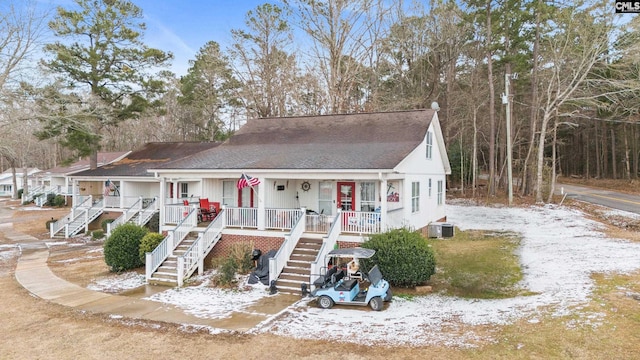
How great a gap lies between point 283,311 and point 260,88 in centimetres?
2647

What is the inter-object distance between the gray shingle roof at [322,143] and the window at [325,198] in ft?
4.98

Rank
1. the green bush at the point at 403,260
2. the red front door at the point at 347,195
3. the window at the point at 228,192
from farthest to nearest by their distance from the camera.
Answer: the window at the point at 228,192 < the red front door at the point at 347,195 < the green bush at the point at 403,260

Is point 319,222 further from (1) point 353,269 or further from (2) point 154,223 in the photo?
(2) point 154,223

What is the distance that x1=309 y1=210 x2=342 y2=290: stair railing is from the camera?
12.6 m

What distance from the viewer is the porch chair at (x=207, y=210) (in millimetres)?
18312

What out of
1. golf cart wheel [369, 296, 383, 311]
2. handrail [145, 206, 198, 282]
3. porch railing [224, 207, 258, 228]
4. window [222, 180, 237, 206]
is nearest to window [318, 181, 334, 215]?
porch railing [224, 207, 258, 228]

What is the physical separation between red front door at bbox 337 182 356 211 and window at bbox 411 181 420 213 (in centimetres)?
266

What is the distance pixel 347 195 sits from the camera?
17.4 metres

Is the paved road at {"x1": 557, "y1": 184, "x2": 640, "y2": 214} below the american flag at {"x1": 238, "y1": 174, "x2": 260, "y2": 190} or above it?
below

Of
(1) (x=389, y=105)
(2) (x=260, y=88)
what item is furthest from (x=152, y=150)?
(1) (x=389, y=105)

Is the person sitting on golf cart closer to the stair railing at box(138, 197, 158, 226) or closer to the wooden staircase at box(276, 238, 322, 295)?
the wooden staircase at box(276, 238, 322, 295)

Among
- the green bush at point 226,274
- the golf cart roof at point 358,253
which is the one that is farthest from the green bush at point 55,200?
the golf cart roof at point 358,253

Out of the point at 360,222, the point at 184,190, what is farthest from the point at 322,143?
the point at 184,190

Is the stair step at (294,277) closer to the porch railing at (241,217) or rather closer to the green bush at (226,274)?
the green bush at (226,274)
